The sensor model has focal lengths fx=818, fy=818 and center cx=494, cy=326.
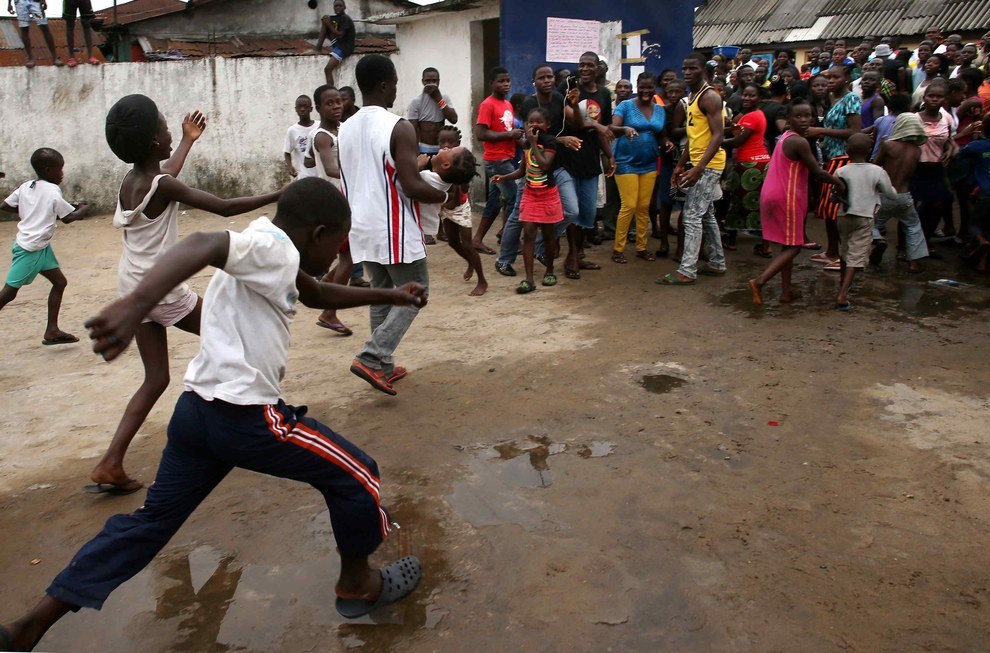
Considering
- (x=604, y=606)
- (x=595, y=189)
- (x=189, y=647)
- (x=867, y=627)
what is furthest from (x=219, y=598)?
(x=595, y=189)

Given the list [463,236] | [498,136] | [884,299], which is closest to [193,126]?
[463,236]

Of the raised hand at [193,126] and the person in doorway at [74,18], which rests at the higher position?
the person in doorway at [74,18]

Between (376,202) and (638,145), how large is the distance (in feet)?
11.9

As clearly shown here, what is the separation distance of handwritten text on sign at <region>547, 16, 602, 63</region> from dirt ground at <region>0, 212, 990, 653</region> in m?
5.60

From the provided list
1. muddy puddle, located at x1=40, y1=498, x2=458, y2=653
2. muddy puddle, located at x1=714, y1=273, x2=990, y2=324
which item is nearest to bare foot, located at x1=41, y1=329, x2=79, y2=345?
muddy puddle, located at x1=40, y1=498, x2=458, y2=653

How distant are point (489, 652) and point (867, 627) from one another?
3.99 ft

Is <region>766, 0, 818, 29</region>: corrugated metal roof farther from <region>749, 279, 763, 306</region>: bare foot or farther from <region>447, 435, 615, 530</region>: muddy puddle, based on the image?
<region>447, 435, 615, 530</region>: muddy puddle

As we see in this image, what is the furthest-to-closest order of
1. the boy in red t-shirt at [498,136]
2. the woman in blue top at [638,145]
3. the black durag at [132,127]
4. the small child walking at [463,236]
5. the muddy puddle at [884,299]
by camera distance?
the boy in red t-shirt at [498,136] < the woman in blue top at [638,145] < the small child walking at [463,236] < the muddy puddle at [884,299] < the black durag at [132,127]

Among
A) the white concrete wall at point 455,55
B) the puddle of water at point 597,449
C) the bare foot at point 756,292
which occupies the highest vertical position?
the white concrete wall at point 455,55

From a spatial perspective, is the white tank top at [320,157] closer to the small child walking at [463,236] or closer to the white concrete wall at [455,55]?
the small child walking at [463,236]

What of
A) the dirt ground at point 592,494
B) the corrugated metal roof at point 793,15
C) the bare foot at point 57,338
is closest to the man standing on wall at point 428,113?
the dirt ground at point 592,494

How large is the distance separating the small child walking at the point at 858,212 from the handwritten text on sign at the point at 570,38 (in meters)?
5.04

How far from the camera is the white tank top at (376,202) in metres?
4.47

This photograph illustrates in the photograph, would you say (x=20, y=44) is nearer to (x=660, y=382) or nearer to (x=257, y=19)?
(x=257, y=19)
